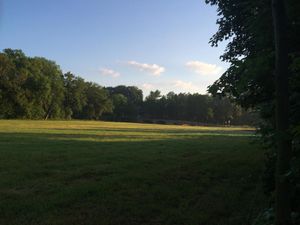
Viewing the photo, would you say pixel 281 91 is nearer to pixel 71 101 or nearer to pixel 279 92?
pixel 279 92

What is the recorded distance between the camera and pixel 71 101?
10444cm

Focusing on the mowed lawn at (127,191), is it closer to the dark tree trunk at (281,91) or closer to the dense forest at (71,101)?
the dark tree trunk at (281,91)

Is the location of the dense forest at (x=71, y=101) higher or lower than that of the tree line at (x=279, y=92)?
higher

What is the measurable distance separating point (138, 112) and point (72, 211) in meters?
136

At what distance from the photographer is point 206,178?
11539 mm

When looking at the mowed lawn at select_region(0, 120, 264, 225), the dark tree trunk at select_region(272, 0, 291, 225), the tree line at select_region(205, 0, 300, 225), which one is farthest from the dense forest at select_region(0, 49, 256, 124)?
the dark tree trunk at select_region(272, 0, 291, 225)

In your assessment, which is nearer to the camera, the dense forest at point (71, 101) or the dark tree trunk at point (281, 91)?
the dark tree trunk at point (281, 91)

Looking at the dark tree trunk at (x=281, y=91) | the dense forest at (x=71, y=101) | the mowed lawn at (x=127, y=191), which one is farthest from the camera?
the dense forest at (x=71, y=101)

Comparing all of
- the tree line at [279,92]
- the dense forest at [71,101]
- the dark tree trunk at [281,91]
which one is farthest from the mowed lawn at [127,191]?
the dense forest at [71,101]

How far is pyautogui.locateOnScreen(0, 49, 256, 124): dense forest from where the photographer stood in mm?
82062

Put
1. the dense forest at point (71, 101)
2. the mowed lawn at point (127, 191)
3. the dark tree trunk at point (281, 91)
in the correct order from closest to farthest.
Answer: the dark tree trunk at point (281, 91) → the mowed lawn at point (127, 191) → the dense forest at point (71, 101)

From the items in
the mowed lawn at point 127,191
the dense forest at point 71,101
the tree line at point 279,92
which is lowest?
the mowed lawn at point 127,191

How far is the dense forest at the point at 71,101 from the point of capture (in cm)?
8206

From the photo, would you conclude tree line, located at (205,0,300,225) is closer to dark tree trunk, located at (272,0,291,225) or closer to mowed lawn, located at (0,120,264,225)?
dark tree trunk, located at (272,0,291,225)
